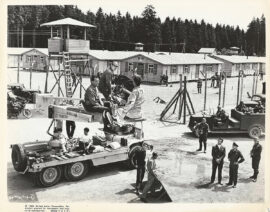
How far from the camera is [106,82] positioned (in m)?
11.3

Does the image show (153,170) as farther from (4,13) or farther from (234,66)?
(234,66)

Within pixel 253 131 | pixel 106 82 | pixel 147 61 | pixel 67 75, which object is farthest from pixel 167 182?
pixel 147 61

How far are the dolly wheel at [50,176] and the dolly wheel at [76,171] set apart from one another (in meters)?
0.22

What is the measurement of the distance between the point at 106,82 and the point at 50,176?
346 cm

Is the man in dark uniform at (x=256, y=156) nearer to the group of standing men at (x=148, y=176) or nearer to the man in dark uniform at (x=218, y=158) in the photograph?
the man in dark uniform at (x=218, y=158)

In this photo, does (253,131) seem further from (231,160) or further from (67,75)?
(67,75)

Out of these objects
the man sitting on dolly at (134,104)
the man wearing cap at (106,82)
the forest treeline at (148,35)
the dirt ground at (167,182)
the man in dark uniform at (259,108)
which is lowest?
the dirt ground at (167,182)

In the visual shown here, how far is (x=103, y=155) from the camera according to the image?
10.2m

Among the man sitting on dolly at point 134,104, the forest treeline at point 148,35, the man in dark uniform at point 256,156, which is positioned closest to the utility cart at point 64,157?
the man sitting on dolly at point 134,104

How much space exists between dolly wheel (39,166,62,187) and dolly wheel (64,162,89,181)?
22 cm

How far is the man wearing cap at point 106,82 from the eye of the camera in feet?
36.7

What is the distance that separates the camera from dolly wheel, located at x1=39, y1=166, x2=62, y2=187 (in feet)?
30.7

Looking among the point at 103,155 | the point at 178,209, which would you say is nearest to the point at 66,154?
the point at 103,155

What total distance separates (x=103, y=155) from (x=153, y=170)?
1926 mm
